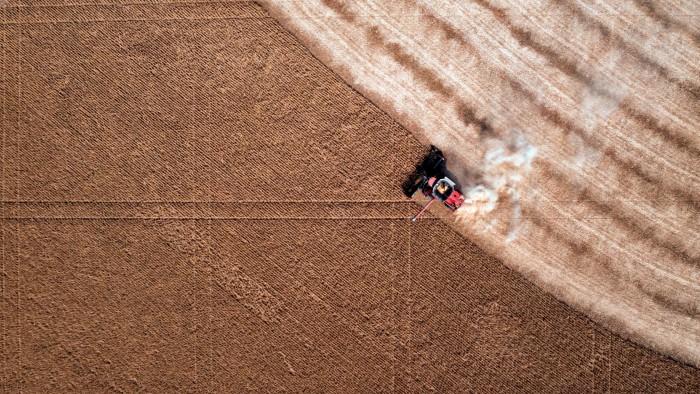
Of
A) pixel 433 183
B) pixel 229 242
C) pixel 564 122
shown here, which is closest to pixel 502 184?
pixel 433 183

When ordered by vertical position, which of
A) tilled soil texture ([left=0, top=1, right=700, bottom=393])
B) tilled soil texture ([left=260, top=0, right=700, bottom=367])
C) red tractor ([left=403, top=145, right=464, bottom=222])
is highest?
tilled soil texture ([left=260, top=0, right=700, bottom=367])

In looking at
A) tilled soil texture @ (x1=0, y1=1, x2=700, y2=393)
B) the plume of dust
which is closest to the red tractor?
tilled soil texture @ (x1=0, y1=1, x2=700, y2=393)

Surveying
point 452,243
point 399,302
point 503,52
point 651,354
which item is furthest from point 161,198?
point 651,354

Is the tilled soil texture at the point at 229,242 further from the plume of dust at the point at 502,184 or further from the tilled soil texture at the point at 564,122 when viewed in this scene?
the plume of dust at the point at 502,184

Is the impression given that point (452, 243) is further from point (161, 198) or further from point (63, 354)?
point (63, 354)

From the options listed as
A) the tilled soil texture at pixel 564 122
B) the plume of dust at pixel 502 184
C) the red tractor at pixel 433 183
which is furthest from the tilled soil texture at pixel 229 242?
the plume of dust at pixel 502 184

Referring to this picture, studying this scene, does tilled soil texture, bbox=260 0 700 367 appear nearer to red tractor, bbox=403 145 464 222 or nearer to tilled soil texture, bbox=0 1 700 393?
red tractor, bbox=403 145 464 222
